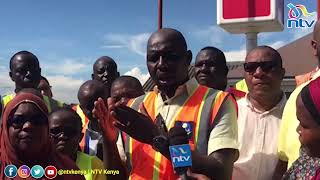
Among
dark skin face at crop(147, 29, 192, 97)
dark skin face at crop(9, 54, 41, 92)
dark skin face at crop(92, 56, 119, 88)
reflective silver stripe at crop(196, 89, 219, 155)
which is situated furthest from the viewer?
dark skin face at crop(92, 56, 119, 88)

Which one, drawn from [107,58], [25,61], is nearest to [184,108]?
[25,61]

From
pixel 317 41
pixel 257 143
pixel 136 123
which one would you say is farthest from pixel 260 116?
pixel 136 123

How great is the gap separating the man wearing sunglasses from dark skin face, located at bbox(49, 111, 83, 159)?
1105 mm

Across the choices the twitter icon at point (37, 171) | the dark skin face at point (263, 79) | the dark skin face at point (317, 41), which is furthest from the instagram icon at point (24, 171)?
the dark skin face at point (317, 41)

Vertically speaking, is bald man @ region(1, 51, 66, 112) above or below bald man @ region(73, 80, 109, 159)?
above

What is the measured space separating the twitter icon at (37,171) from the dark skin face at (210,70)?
1923 mm

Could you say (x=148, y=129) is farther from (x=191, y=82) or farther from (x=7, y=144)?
(x=7, y=144)

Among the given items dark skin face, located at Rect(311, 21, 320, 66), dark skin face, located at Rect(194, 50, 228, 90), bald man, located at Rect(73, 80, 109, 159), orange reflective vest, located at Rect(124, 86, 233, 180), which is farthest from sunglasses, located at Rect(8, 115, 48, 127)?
dark skin face, located at Rect(194, 50, 228, 90)

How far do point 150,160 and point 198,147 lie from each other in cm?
26

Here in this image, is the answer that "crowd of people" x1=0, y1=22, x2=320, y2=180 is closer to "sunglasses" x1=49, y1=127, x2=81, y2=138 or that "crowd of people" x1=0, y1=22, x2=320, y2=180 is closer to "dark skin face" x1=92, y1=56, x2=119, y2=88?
"sunglasses" x1=49, y1=127, x2=81, y2=138

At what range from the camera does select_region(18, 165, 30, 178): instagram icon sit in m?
2.43

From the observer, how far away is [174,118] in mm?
2408

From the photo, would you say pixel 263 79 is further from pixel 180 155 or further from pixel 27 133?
pixel 27 133

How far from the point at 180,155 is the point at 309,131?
523 mm
